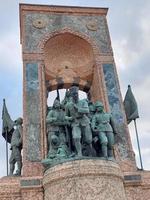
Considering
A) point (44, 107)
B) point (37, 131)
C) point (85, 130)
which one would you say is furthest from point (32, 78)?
point (85, 130)

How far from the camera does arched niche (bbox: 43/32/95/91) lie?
1226cm

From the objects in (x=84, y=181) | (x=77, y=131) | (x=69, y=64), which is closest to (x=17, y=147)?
(x=77, y=131)

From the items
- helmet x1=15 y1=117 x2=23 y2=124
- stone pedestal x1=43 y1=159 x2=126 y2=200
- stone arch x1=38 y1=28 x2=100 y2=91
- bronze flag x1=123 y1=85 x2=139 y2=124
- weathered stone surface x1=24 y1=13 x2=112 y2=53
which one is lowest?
stone pedestal x1=43 y1=159 x2=126 y2=200

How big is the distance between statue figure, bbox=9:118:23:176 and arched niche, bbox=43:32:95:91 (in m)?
2.37

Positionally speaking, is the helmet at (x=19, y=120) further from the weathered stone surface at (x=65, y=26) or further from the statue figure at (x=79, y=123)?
the weathered stone surface at (x=65, y=26)

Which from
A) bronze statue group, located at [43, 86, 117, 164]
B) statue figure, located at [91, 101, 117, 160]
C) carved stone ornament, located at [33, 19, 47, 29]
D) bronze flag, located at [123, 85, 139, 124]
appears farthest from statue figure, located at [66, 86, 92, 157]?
carved stone ornament, located at [33, 19, 47, 29]

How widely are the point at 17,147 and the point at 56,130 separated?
5.16 feet

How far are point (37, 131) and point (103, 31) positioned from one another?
459 centimetres

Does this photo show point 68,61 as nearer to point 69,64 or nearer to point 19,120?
point 69,64

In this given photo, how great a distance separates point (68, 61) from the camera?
42.2 ft

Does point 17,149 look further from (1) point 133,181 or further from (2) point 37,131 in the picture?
(1) point 133,181

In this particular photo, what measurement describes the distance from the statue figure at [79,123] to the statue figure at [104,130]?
1.09 feet

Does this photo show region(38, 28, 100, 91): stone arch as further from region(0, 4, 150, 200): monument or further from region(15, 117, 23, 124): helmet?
region(15, 117, 23, 124): helmet

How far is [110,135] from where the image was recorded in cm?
900
